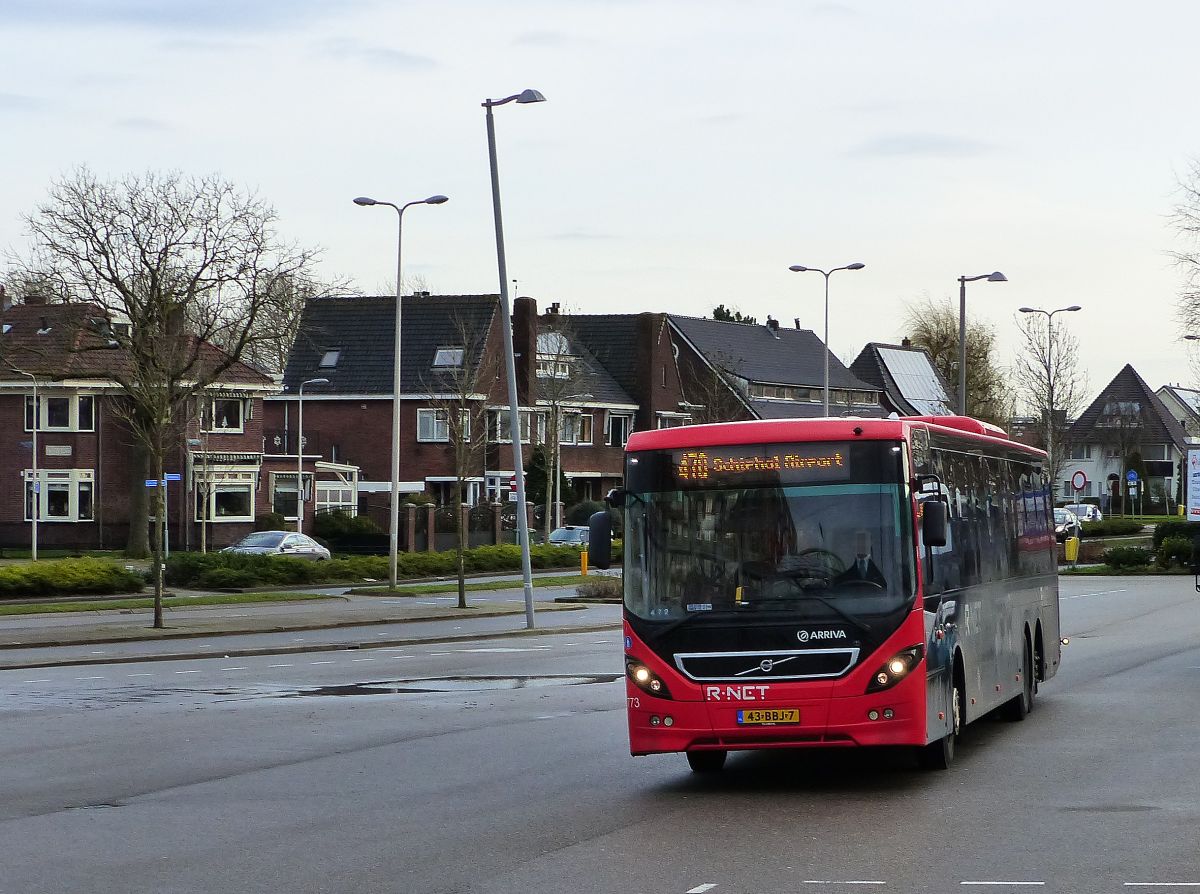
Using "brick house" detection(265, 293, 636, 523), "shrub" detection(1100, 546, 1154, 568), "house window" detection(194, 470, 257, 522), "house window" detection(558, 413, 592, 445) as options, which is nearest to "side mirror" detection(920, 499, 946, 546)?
"shrub" detection(1100, 546, 1154, 568)

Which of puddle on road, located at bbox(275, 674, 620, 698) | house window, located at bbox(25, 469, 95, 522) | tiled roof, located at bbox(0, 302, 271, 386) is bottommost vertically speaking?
puddle on road, located at bbox(275, 674, 620, 698)

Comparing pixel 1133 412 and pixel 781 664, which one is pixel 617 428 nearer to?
pixel 1133 412

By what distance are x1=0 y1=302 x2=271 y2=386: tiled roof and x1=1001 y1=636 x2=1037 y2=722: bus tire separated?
41415 mm

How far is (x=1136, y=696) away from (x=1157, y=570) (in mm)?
39084

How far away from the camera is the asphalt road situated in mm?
9180

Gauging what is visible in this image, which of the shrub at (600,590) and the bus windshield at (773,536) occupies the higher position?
the bus windshield at (773,536)

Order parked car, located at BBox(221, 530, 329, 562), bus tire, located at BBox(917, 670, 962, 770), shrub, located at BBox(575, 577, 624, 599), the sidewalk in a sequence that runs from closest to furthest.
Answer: bus tire, located at BBox(917, 670, 962, 770), the sidewalk, shrub, located at BBox(575, 577, 624, 599), parked car, located at BBox(221, 530, 329, 562)

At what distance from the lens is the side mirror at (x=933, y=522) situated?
12.3m

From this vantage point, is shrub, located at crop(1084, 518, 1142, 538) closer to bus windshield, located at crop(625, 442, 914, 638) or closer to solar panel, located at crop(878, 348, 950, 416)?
solar panel, located at crop(878, 348, 950, 416)

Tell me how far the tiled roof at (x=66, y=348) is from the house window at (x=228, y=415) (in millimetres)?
1213

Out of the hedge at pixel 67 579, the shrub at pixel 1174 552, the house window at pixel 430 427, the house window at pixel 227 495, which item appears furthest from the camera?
the house window at pixel 430 427

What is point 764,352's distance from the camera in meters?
101

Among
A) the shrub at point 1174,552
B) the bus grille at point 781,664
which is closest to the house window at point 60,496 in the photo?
the shrub at point 1174,552

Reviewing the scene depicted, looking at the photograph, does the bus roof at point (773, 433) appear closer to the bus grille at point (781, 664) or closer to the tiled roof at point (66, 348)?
the bus grille at point (781, 664)
